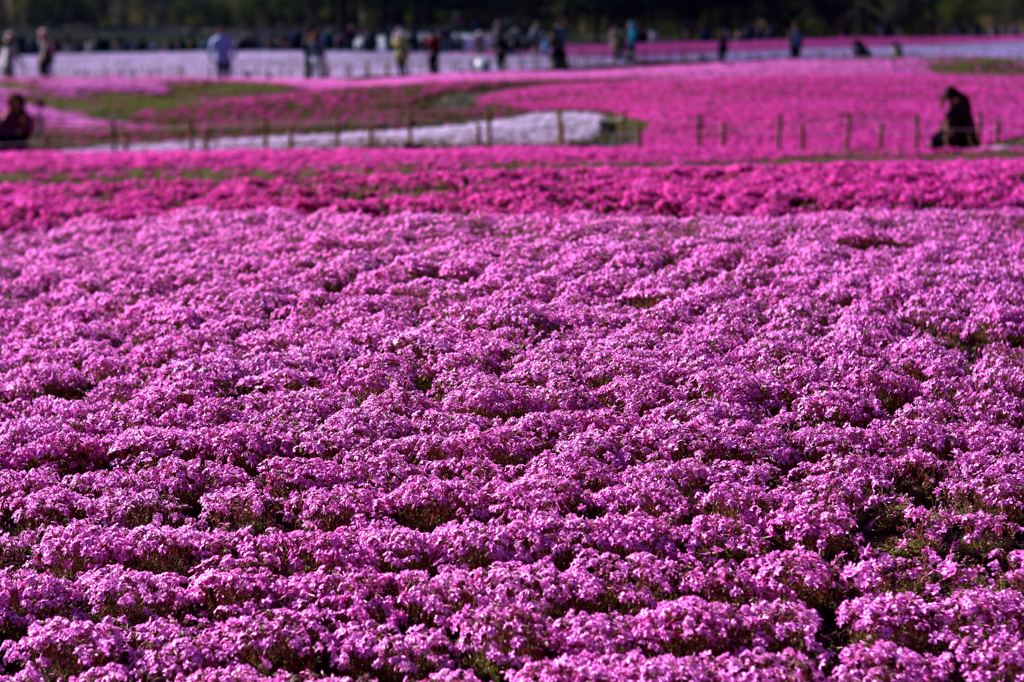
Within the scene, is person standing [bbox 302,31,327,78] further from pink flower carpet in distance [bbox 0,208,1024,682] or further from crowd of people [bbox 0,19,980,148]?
pink flower carpet in distance [bbox 0,208,1024,682]

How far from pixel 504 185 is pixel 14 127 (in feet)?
71.7

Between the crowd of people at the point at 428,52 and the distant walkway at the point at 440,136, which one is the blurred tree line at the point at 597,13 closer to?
the crowd of people at the point at 428,52

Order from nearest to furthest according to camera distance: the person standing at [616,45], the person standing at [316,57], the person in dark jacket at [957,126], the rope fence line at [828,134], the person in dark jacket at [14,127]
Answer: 1. the person in dark jacket at [957,126]
2. the rope fence line at [828,134]
3. the person in dark jacket at [14,127]
4. the person standing at [316,57]
5. the person standing at [616,45]

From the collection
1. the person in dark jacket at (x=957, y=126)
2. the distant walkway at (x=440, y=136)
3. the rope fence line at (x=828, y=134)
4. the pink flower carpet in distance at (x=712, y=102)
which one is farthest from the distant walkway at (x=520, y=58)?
the person in dark jacket at (x=957, y=126)

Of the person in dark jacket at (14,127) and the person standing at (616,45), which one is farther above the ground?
the person standing at (616,45)

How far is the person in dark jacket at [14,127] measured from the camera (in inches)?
1441

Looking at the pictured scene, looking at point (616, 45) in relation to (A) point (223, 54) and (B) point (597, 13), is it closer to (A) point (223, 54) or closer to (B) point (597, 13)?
(A) point (223, 54)

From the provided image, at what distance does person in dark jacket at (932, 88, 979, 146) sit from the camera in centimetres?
3030

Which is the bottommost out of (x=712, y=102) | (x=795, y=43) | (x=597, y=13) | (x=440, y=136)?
(x=440, y=136)

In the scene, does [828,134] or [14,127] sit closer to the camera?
[828,134]

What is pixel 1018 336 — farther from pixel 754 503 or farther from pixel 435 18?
pixel 435 18

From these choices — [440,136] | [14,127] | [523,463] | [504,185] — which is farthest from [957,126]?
[14,127]

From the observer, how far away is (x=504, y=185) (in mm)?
22531

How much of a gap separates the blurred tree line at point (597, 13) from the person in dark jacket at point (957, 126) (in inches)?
2612
